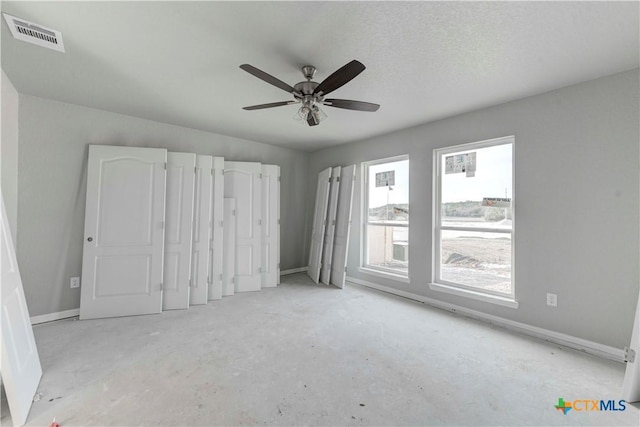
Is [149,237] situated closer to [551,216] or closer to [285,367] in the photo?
[285,367]

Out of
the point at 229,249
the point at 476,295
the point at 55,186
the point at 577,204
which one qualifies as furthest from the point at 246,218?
the point at 577,204

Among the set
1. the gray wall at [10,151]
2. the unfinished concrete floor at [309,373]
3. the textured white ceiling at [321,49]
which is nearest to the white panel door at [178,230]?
the unfinished concrete floor at [309,373]

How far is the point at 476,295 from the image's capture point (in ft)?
10.6

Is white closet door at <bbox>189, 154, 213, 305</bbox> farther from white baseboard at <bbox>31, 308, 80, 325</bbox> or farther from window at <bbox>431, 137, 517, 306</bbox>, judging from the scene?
window at <bbox>431, 137, 517, 306</bbox>

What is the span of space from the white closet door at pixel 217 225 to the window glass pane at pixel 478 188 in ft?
10.5

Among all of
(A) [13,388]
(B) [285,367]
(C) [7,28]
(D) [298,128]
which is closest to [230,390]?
(B) [285,367]

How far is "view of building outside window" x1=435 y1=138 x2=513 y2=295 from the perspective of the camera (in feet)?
10.2

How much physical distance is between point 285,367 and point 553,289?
274cm

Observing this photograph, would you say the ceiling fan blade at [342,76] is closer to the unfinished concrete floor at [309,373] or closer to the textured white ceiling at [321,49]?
the textured white ceiling at [321,49]

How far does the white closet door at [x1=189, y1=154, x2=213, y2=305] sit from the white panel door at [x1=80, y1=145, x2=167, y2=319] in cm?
42

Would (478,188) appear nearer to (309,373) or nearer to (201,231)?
(309,373)

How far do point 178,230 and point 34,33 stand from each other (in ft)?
7.42

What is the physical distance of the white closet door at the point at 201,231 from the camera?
3678 mm

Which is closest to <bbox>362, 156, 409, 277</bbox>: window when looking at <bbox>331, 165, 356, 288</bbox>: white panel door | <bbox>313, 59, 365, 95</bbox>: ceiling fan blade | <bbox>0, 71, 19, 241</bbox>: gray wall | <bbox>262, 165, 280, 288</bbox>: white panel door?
<bbox>331, 165, 356, 288</bbox>: white panel door
